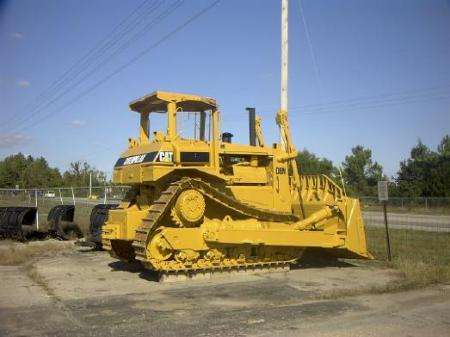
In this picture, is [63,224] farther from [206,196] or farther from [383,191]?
[383,191]

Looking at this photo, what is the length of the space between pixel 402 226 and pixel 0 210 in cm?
1485

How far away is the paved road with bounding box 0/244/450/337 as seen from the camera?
6188 mm

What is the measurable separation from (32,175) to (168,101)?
212 feet

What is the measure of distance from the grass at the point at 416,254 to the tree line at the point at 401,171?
6.20 m

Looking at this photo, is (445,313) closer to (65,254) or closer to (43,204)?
(65,254)

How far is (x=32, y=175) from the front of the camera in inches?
2763

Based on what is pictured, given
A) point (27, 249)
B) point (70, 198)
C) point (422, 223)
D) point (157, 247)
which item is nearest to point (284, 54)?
point (157, 247)

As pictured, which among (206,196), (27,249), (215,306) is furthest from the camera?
(27,249)

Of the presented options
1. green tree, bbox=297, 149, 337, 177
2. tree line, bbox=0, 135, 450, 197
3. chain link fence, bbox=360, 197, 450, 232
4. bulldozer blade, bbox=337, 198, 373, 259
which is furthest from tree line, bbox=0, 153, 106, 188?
bulldozer blade, bbox=337, 198, 373, 259

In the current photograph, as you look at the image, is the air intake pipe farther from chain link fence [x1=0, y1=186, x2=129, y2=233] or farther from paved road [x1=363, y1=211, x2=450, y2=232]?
paved road [x1=363, y1=211, x2=450, y2=232]

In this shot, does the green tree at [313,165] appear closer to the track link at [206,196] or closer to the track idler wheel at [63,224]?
the track idler wheel at [63,224]

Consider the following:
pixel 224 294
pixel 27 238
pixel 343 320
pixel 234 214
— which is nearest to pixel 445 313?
pixel 343 320

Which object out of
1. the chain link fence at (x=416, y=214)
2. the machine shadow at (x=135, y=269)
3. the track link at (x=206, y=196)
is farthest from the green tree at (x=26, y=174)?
the track link at (x=206, y=196)

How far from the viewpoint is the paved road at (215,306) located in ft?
20.3
